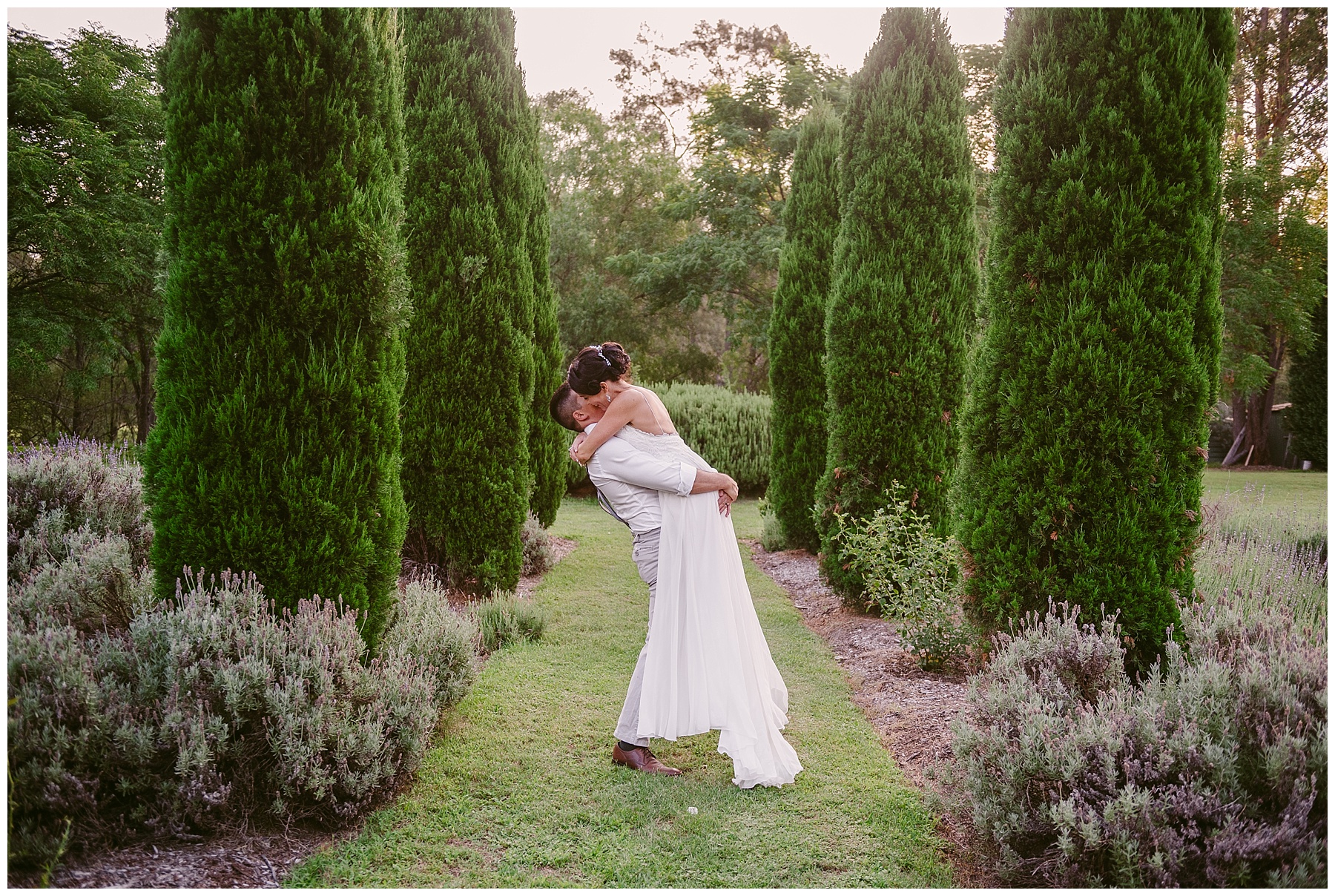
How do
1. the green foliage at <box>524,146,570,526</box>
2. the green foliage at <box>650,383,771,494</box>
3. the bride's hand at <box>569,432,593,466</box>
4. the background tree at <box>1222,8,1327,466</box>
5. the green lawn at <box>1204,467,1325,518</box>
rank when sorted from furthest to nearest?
the background tree at <box>1222,8,1327,466</box>, the green foliage at <box>650,383,771,494</box>, the green lawn at <box>1204,467,1325,518</box>, the green foliage at <box>524,146,570,526</box>, the bride's hand at <box>569,432,593,466</box>

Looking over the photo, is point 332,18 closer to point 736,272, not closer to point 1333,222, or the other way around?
point 1333,222

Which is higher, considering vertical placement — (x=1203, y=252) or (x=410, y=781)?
(x=1203, y=252)

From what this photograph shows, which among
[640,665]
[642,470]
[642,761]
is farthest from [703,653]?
[642,470]

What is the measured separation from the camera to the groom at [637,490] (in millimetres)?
3854

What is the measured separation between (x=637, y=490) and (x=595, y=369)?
2.16 ft

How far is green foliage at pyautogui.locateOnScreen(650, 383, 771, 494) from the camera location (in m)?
17.0

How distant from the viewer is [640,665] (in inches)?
155

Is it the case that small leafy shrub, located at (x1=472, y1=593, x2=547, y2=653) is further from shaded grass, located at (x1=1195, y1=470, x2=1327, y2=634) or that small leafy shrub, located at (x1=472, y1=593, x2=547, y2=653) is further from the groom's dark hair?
shaded grass, located at (x1=1195, y1=470, x2=1327, y2=634)

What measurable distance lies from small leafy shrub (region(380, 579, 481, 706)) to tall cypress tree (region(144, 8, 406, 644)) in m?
0.50

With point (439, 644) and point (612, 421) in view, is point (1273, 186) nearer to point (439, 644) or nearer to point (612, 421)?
point (612, 421)

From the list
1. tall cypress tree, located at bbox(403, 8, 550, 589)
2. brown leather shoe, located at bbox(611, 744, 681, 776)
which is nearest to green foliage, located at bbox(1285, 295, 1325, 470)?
tall cypress tree, located at bbox(403, 8, 550, 589)

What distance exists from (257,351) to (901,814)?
3.57m

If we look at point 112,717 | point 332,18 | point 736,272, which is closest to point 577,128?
point 736,272

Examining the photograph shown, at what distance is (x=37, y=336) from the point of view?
12914mm
